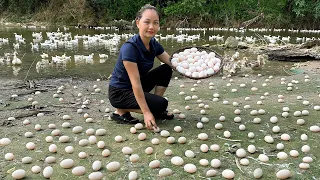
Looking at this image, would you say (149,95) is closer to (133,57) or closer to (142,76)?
(142,76)

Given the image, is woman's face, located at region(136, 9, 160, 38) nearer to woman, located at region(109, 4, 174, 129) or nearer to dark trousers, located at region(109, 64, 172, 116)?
woman, located at region(109, 4, 174, 129)

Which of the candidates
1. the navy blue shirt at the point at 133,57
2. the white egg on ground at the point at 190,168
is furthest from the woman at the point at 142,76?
the white egg on ground at the point at 190,168

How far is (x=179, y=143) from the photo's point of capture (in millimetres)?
2971

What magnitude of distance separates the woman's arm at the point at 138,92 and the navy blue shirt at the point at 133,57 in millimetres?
65

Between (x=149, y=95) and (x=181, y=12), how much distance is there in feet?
59.0

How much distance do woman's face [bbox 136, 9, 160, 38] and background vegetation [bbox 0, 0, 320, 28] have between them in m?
16.7

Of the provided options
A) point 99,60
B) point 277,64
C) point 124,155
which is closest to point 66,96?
point 124,155

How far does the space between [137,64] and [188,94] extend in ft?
5.77

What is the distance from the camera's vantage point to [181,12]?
20.7 metres

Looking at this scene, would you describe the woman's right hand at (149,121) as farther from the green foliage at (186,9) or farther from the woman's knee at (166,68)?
the green foliage at (186,9)

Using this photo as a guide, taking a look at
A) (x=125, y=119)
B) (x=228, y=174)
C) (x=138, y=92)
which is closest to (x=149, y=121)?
(x=138, y=92)

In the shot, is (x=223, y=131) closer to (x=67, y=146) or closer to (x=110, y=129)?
(x=110, y=129)

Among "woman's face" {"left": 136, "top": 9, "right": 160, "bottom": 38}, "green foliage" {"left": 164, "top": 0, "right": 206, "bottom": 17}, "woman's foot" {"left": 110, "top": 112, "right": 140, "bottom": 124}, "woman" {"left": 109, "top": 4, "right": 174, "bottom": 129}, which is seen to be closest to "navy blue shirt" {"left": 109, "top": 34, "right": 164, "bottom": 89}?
"woman" {"left": 109, "top": 4, "right": 174, "bottom": 129}

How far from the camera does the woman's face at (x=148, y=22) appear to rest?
129 inches
